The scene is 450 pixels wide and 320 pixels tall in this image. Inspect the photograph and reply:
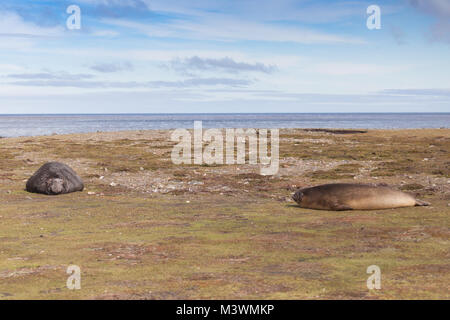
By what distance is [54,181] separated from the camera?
16328mm

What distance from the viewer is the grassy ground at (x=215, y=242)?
6598mm

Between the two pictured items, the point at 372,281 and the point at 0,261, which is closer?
the point at 372,281

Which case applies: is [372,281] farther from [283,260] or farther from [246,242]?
[246,242]

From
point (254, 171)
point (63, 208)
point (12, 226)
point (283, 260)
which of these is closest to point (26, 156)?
point (254, 171)

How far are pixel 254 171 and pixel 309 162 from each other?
4.20 m

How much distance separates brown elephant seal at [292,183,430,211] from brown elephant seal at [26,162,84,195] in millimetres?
8022

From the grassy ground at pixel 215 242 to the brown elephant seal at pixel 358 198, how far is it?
0.45 meters

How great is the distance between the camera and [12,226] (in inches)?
437
